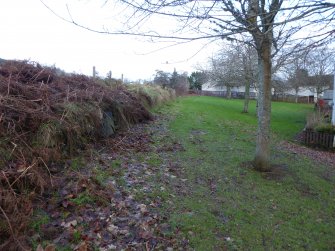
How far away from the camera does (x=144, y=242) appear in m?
3.73

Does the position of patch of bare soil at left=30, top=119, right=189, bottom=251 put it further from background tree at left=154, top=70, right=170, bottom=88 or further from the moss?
background tree at left=154, top=70, right=170, bottom=88

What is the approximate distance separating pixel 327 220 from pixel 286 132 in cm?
1172

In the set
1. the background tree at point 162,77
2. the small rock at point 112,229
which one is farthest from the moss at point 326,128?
the background tree at point 162,77

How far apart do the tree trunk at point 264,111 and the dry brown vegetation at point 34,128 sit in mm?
3736

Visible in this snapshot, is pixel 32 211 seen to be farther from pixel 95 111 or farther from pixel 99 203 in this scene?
pixel 95 111

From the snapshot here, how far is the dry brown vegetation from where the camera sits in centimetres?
367

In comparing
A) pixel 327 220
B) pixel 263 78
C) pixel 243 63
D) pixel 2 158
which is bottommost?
pixel 327 220

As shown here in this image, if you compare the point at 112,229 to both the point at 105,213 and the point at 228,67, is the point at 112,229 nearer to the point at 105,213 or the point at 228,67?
the point at 105,213

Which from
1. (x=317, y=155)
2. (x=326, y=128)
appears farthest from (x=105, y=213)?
(x=326, y=128)

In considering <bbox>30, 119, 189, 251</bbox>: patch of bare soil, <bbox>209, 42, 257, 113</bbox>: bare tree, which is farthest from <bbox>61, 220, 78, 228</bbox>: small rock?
<bbox>209, 42, 257, 113</bbox>: bare tree

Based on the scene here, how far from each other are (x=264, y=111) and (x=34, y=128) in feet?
15.6

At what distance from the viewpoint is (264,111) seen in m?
7.08

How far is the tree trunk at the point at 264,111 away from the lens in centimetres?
704

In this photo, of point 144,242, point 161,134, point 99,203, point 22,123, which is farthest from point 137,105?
point 144,242
